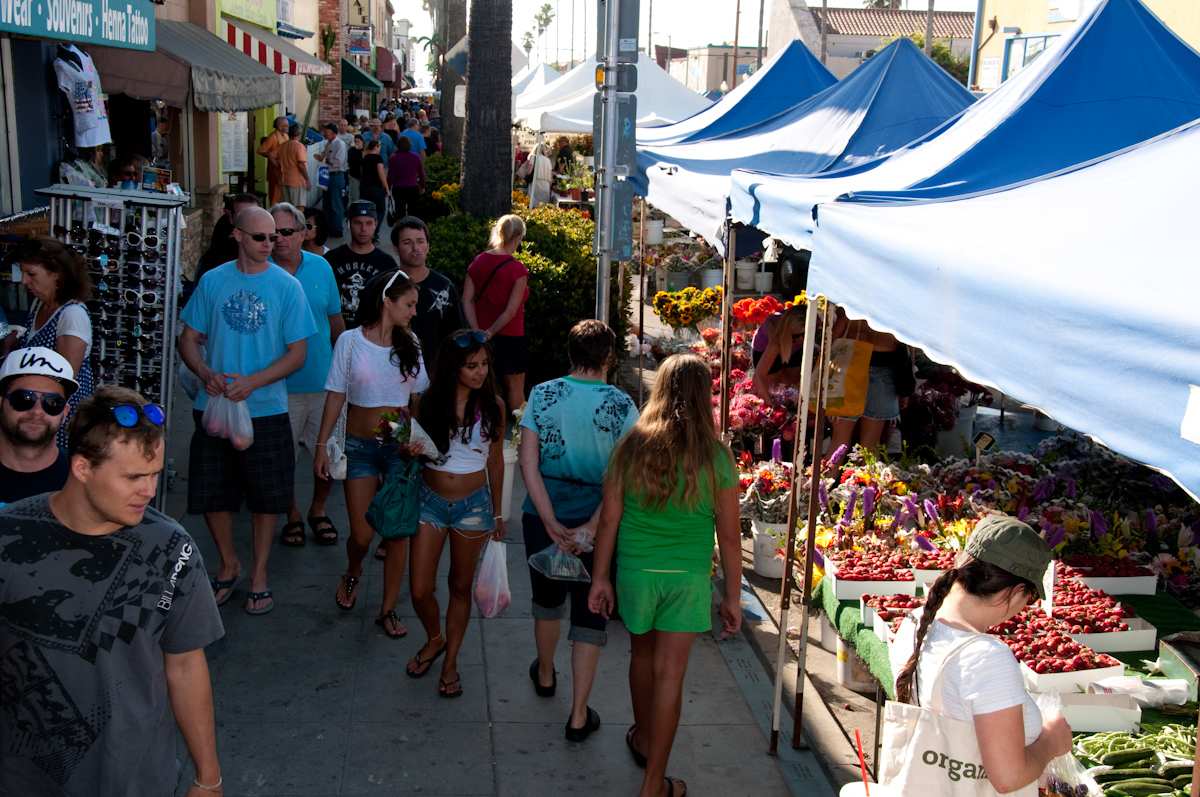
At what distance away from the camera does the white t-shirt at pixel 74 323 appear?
4.93 m

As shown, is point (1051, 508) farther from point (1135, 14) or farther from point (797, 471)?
point (1135, 14)

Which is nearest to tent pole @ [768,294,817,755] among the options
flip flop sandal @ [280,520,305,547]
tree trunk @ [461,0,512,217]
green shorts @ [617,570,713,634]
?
green shorts @ [617,570,713,634]

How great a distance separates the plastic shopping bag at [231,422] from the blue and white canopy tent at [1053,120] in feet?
8.87

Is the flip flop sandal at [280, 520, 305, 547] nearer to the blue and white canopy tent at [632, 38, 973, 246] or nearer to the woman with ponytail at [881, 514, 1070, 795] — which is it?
the blue and white canopy tent at [632, 38, 973, 246]

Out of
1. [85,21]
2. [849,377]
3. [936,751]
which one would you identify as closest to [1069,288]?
[936,751]

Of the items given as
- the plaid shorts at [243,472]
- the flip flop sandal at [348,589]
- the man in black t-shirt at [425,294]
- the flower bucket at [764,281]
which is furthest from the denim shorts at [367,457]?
the flower bucket at [764,281]

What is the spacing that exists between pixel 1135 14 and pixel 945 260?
3.70 m

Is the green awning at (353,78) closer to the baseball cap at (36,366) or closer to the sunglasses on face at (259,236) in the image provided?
the sunglasses on face at (259,236)

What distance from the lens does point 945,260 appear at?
11.7 feet

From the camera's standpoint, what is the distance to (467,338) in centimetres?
491

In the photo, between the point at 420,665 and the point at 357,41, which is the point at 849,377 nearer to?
the point at 420,665

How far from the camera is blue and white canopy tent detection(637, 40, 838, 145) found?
492 inches

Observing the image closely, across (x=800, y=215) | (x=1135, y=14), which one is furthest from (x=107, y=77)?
(x=1135, y=14)

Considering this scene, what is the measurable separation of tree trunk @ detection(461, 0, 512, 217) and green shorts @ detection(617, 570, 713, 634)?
9.28 m
